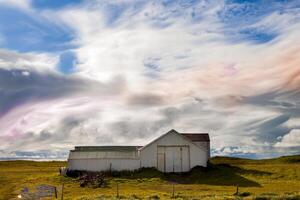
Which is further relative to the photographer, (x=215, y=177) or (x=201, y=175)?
(x=201, y=175)

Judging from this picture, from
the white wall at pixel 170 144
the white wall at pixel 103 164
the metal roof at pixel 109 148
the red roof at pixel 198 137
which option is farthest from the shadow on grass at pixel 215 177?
the red roof at pixel 198 137

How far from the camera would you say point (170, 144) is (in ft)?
239

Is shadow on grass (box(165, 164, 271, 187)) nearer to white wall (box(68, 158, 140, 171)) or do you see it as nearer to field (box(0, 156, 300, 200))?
field (box(0, 156, 300, 200))

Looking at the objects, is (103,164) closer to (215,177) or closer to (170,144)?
(170,144)

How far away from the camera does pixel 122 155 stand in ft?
240

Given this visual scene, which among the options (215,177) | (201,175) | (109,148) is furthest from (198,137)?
(215,177)

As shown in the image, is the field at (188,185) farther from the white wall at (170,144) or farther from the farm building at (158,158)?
the farm building at (158,158)

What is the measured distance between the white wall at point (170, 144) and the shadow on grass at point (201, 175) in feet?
3.52

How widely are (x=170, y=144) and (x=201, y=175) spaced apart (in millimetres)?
7009

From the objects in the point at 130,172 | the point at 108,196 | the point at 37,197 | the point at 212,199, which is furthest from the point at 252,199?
the point at 130,172

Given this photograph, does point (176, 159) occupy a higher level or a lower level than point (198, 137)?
lower

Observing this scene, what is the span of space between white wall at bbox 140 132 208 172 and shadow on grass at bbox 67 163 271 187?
1074 millimetres

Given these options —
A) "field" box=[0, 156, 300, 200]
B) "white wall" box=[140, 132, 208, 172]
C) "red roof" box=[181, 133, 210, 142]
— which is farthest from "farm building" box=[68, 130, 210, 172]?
"red roof" box=[181, 133, 210, 142]

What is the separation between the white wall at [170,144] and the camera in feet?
238
